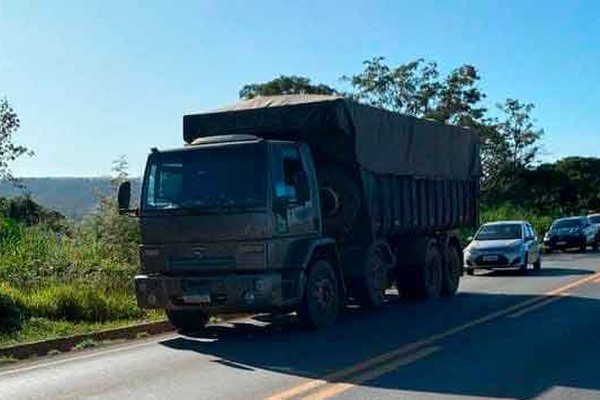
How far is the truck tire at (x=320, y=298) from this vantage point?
12641mm

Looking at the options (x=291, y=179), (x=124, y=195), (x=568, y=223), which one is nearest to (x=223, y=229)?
(x=291, y=179)

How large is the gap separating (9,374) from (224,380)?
2755mm

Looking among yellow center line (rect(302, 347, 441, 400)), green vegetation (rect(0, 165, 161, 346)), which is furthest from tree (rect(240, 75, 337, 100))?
yellow center line (rect(302, 347, 441, 400))

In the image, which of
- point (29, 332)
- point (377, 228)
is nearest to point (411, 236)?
point (377, 228)

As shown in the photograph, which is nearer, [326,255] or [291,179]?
[291,179]

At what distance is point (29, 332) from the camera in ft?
44.4

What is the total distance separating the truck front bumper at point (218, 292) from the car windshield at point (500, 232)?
1528 centimetres

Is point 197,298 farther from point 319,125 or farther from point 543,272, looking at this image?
point 543,272

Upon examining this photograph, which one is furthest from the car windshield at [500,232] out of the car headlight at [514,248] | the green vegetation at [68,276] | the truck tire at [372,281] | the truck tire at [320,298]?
the truck tire at [320,298]

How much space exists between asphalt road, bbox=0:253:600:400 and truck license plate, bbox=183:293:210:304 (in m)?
0.56

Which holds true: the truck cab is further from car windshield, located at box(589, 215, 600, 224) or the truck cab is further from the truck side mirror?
car windshield, located at box(589, 215, 600, 224)

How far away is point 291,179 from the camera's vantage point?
12648 millimetres

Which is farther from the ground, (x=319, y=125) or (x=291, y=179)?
(x=319, y=125)

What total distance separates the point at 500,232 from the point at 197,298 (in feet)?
52.6
